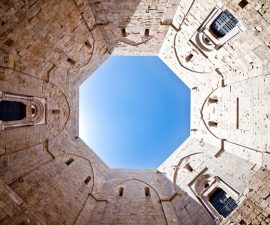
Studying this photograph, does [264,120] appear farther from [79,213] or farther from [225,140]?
[79,213]

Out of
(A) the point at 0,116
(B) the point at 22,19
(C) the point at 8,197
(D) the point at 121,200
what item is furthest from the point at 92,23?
(D) the point at 121,200

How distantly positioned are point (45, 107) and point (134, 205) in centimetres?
603

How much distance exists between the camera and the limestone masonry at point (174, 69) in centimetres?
851

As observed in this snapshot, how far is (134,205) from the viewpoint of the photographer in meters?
12.1

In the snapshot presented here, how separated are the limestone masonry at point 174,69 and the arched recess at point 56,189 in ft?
0.17

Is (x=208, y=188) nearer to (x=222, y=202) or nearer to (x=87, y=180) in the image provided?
(x=222, y=202)

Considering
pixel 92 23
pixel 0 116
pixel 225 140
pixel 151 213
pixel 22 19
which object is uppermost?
pixel 92 23

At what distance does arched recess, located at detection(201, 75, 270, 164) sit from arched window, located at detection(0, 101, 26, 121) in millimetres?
8584

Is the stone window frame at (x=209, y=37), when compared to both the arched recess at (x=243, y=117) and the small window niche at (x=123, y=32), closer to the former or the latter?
the arched recess at (x=243, y=117)

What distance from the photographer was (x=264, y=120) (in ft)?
29.3

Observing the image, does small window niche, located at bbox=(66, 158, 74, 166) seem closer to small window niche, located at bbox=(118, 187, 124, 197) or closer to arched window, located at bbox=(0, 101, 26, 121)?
small window niche, located at bbox=(118, 187, 124, 197)

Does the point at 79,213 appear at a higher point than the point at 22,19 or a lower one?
lower

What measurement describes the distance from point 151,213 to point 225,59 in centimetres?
717

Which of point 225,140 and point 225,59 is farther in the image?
point 225,140
